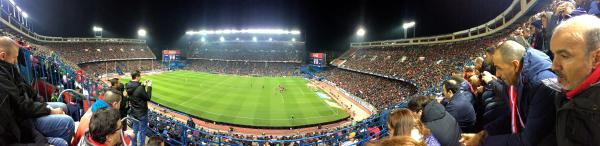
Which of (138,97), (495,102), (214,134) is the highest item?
(495,102)

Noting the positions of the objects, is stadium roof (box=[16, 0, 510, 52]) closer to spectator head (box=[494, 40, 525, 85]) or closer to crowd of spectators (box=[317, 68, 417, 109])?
crowd of spectators (box=[317, 68, 417, 109])

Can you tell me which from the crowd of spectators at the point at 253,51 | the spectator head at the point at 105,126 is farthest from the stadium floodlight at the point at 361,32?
the spectator head at the point at 105,126

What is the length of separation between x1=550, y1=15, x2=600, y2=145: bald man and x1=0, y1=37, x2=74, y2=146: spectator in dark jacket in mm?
4802

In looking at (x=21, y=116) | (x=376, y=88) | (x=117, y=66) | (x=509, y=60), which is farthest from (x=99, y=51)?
(x=509, y=60)

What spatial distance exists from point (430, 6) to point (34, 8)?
7598cm

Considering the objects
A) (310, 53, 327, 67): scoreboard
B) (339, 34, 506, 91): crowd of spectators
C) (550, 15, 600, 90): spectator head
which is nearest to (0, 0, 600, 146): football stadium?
(550, 15, 600, 90): spectator head

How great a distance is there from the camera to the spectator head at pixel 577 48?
143 cm

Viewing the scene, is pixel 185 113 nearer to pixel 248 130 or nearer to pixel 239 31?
pixel 248 130

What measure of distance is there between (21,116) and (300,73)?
64.3 m

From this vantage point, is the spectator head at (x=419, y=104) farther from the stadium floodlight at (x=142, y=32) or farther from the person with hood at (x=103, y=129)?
the stadium floodlight at (x=142, y=32)

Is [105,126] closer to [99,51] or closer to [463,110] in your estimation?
[463,110]

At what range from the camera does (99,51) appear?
216 ft

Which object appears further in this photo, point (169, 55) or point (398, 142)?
point (169, 55)

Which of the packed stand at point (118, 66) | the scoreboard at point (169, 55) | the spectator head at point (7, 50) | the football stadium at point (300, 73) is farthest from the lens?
the scoreboard at point (169, 55)
